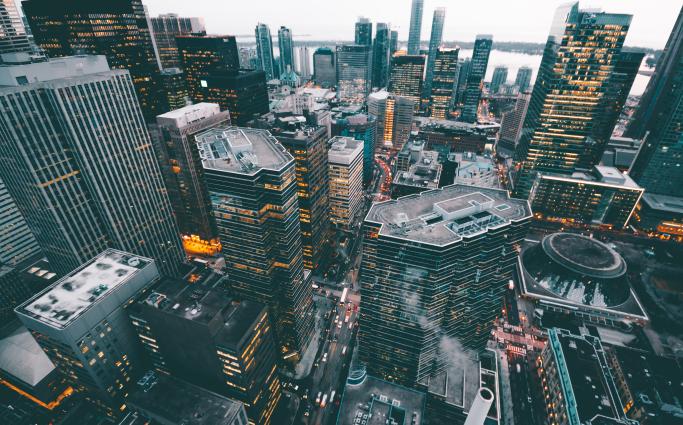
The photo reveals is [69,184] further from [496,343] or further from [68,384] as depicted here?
[496,343]

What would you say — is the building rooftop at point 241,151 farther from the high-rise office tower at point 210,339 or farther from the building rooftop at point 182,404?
the building rooftop at point 182,404

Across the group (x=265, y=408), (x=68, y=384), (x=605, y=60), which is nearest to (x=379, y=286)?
(x=265, y=408)

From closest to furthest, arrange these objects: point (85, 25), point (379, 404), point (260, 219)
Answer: point (260, 219) < point (379, 404) < point (85, 25)

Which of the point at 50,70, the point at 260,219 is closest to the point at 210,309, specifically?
the point at 260,219

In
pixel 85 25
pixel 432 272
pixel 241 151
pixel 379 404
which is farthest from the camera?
pixel 85 25

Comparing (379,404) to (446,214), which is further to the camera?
(379,404)

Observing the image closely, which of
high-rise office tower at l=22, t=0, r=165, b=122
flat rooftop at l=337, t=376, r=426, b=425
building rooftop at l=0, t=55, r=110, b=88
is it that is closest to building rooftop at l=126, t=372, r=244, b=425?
flat rooftop at l=337, t=376, r=426, b=425

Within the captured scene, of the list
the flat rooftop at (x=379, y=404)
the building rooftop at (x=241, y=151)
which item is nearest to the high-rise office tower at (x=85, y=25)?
the building rooftop at (x=241, y=151)

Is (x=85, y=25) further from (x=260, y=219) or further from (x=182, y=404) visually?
(x=182, y=404)
